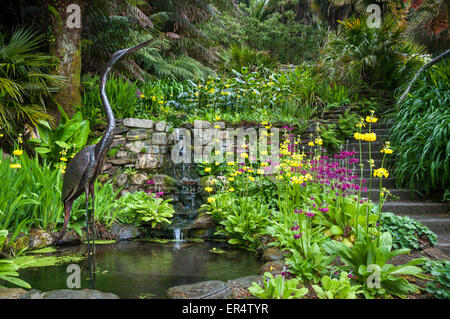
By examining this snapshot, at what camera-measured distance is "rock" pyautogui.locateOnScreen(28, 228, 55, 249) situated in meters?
3.20

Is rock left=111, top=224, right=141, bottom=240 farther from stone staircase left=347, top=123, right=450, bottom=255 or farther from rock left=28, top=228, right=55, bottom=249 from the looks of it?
stone staircase left=347, top=123, right=450, bottom=255

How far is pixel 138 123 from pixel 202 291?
4.02 meters

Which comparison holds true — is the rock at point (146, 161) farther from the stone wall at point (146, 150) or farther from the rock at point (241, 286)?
the rock at point (241, 286)

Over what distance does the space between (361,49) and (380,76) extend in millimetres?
760

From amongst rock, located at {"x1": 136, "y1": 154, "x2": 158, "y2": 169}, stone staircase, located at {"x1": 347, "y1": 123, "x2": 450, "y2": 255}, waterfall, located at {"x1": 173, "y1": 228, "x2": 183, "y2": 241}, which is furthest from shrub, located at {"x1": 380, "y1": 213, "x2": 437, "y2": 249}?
rock, located at {"x1": 136, "y1": 154, "x2": 158, "y2": 169}

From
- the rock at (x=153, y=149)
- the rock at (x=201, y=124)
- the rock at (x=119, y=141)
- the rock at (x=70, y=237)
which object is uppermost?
the rock at (x=201, y=124)

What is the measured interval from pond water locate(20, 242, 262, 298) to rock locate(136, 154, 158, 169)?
2.07 meters

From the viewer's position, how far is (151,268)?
2.77 m

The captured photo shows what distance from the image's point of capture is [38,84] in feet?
15.5

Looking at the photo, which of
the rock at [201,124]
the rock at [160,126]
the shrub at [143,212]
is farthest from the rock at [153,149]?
the shrub at [143,212]

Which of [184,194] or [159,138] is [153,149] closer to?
[159,138]

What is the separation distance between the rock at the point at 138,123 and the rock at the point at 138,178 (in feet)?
2.97

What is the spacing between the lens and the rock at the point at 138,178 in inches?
205
